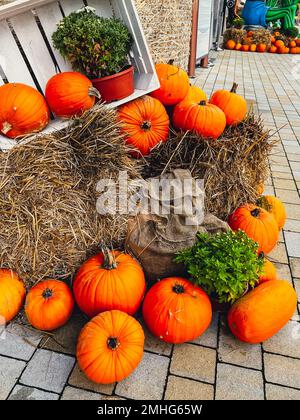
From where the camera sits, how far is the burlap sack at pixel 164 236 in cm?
235

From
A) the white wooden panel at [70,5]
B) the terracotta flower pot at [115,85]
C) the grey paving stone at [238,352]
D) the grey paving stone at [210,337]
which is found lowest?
the grey paving stone at [238,352]

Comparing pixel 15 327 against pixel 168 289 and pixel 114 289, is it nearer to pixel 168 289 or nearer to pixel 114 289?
pixel 114 289

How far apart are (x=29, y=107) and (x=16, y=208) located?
70 centimetres

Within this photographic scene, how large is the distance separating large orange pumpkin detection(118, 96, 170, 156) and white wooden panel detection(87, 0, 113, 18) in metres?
0.79

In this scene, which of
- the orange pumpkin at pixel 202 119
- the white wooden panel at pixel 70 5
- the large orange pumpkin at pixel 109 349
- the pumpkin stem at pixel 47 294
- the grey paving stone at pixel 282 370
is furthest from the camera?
the orange pumpkin at pixel 202 119

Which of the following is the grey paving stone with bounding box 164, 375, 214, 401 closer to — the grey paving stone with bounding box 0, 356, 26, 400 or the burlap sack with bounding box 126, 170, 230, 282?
the burlap sack with bounding box 126, 170, 230, 282

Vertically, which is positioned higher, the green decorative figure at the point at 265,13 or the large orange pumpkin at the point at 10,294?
the large orange pumpkin at the point at 10,294

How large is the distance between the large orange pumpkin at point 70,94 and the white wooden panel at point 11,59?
0.27 meters

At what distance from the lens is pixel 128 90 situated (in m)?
2.70

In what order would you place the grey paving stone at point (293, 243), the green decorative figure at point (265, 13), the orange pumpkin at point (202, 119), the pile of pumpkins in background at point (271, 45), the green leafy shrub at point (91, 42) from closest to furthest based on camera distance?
the green leafy shrub at point (91, 42)
the orange pumpkin at point (202, 119)
the grey paving stone at point (293, 243)
the pile of pumpkins in background at point (271, 45)
the green decorative figure at point (265, 13)

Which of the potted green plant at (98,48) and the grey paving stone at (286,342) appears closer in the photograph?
the grey paving stone at (286,342)

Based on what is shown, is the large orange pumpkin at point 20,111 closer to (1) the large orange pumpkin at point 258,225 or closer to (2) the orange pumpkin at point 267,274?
(1) the large orange pumpkin at point 258,225

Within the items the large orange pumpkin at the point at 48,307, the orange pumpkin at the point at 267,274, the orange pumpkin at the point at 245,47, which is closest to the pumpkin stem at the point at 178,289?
the orange pumpkin at the point at 267,274

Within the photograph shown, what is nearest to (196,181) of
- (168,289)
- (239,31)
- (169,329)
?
(168,289)
